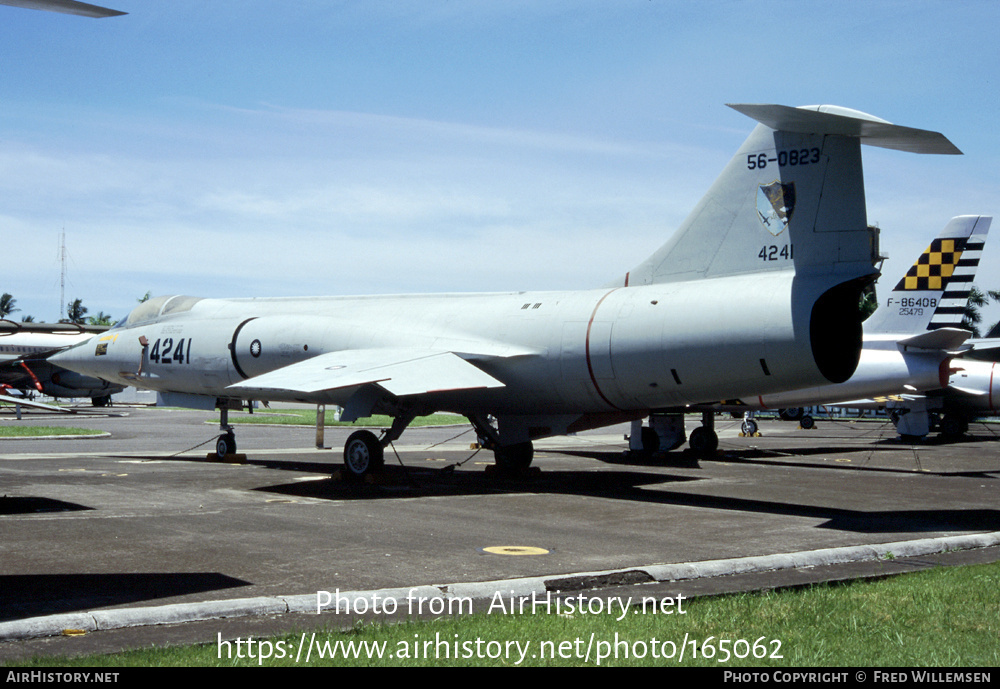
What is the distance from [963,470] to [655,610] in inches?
700

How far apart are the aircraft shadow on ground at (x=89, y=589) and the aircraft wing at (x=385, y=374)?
653 centimetres

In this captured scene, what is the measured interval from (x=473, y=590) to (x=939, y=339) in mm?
22175

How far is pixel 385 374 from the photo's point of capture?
50.9 feet

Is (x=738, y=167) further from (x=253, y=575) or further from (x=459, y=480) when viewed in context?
(x=253, y=575)

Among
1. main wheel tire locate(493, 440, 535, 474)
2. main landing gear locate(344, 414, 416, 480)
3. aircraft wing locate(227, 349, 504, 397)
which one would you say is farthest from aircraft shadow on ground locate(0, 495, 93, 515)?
main wheel tire locate(493, 440, 535, 474)

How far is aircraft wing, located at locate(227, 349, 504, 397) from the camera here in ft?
48.8

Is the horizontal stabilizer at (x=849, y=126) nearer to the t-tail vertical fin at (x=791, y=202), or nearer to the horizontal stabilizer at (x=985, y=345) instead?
the t-tail vertical fin at (x=791, y=202)

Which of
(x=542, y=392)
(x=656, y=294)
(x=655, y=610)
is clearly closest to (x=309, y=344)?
(x=542, y=392)

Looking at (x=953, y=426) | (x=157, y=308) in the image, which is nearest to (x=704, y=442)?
(x=157, y=308)

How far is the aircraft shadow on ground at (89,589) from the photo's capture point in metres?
6.56

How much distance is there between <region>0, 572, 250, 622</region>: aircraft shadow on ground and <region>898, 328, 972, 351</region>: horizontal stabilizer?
74.9 ft

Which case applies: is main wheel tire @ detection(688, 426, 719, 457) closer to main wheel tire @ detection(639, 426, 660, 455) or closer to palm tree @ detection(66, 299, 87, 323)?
main wheel tire @ detection(639, 426, 660, 455)

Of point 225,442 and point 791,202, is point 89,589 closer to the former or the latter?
point 791,202

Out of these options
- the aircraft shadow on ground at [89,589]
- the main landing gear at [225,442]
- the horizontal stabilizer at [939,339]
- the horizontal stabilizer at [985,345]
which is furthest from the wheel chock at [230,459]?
the horizontal stabilizer at [985,345]
